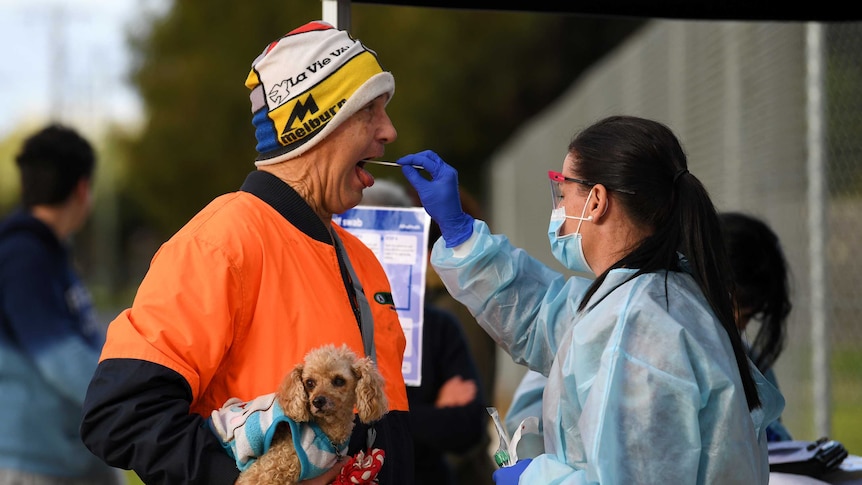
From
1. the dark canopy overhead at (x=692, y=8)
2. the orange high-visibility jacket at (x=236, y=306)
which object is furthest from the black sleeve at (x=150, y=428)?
the dark canopy overhead at (x=692, y=8)

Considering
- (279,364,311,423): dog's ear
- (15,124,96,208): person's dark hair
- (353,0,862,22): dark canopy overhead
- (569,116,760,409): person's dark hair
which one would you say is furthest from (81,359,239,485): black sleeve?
(15,124,96,208): person's dark hair

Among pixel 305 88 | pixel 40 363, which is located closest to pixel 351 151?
pixel 305 88

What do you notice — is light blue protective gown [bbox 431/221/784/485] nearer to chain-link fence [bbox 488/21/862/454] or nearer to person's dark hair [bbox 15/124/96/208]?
person's dark hair [bbox 15/124/96/208]

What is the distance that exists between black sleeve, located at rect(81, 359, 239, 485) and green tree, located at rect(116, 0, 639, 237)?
21.1 m

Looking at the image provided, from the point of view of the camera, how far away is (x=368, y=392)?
214cm

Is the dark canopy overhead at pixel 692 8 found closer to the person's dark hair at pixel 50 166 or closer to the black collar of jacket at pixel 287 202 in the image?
the black collar of jacket at pixel 287 202

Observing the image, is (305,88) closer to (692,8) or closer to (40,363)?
(692,8)

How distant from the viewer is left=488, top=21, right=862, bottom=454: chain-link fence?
557 centimetres

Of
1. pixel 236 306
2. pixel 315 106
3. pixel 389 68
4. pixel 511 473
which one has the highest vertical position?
pixel 389 68

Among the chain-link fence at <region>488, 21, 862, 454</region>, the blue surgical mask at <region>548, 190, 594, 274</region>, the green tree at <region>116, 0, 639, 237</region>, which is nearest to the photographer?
the blue surgical mask at <region>548, 190, 594, 274</region>

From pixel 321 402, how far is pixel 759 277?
2.13 metres

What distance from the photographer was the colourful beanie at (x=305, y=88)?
7.97 ft

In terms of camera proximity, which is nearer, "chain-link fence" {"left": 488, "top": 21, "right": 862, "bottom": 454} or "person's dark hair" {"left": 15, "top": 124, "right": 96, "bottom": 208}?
"person's dark hair" {"left": 15, "top": 124, "right": 96, "bottom": 208}

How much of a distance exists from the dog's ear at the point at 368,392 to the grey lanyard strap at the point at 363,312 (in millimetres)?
280
